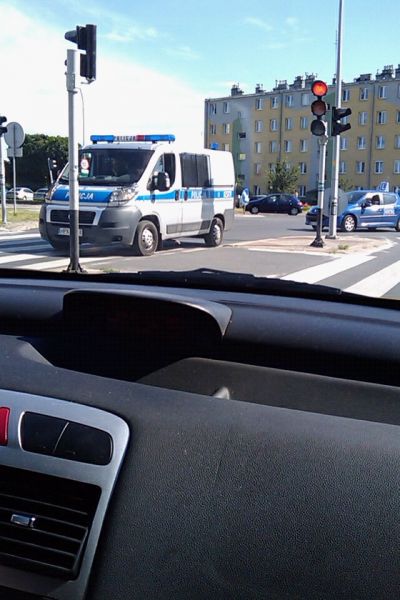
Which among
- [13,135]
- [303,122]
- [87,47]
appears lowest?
[13,135]

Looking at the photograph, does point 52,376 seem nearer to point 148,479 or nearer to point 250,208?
point 148,479

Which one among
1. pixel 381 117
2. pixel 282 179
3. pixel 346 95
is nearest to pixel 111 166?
pixel 282 179

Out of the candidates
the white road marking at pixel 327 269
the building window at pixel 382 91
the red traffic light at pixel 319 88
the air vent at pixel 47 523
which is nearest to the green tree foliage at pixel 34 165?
the building window at pixel 382 91

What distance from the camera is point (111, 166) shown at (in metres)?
13.5

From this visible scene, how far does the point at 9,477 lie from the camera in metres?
1.47

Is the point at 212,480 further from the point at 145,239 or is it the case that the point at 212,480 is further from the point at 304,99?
the point at 304,99

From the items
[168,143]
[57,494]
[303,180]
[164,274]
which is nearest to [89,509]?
[57,494]

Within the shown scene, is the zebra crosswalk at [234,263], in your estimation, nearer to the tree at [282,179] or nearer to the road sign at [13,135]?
the road sign at [13,135]

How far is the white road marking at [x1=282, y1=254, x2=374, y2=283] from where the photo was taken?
9.59 m

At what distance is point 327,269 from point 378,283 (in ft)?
5.00

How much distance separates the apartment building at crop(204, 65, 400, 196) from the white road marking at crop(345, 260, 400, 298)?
58260 mm

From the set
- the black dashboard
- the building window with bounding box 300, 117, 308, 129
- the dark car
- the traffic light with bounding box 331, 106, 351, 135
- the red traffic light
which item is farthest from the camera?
the building window with bounding box 300, 117, 308, 129

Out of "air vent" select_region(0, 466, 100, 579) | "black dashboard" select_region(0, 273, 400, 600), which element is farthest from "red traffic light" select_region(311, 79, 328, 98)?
"air vent" select_region(0, 466, 100, 579)

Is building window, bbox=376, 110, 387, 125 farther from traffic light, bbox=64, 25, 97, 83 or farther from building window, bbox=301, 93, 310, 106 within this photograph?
traffic light, bbox=64, 25, 97, 83
